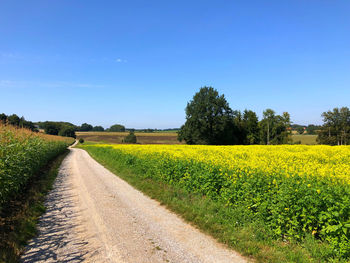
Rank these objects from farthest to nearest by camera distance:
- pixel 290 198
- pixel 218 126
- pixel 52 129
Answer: pixel 52 129, pixel 218 126, pixel 290 198

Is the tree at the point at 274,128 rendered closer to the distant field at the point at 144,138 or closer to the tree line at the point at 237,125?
the tree line at the point at 237,125

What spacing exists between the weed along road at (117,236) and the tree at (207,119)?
144 feet

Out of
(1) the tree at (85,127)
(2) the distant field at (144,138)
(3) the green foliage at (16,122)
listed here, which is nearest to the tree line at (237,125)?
(2) the distant field at (144,138)

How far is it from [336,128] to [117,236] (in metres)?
84.6

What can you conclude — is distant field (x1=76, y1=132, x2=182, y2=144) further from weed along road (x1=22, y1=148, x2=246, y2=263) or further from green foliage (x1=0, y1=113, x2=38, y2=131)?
weed along road (x1=22, y1=148, x2=246, y2=263)

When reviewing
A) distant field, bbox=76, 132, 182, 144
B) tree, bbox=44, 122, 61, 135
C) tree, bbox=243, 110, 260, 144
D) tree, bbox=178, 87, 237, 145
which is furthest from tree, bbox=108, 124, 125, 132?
tree, bbox=178, 87, 237, 145

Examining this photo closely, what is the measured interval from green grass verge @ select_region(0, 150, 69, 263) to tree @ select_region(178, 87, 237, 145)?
43.5 metres

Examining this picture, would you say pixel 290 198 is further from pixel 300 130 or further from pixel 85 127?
pixel 85 127

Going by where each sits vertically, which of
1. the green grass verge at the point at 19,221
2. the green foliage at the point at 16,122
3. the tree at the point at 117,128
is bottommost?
the green grass verge at the point at 19,221

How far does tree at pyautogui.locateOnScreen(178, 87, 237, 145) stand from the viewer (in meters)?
51.7

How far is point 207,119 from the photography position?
172 ft

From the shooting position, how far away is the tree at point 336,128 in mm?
66281

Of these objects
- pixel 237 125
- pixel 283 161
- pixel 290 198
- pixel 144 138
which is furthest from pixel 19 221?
pixel 144 138

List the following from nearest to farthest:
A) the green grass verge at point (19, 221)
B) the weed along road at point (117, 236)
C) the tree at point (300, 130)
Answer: the weed along road at point (117, 236) < the green grass verge at point (19, 221) < the tree at point (300, 130)
